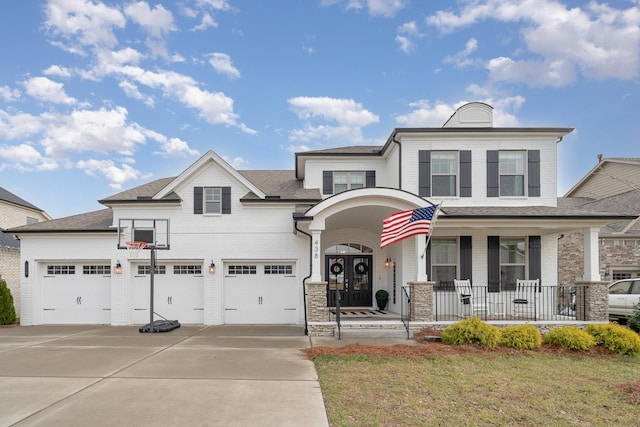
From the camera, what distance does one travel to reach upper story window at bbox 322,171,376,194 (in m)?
15.3

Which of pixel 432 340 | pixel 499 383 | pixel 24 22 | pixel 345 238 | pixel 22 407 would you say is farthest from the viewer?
pixel 345 238

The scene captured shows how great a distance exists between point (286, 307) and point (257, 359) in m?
5.22

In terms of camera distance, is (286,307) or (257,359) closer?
(257,359)

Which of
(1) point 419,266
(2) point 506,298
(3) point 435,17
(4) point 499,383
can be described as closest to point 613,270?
(2) point 506,298

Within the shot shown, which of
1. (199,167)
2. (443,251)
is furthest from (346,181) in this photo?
(199,167)

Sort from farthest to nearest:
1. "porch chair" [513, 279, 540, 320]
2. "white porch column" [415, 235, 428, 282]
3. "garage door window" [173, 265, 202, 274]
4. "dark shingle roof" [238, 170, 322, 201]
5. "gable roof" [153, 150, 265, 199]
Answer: "garage door window" [173, 265, 202, 274], "dark shingle roof" [238, 170, 322, 201], "gable roof" [153, 150, 265, 199], "porch chair" [513, 279, 540, 320], "white porch column" [415, 235, 428, 282]

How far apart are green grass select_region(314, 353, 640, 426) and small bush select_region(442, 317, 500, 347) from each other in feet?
2.31

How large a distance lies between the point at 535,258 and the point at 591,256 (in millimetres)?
1583

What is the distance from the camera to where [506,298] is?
42.6 ft

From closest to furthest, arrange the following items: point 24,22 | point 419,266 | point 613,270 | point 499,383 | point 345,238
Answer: point 499,383
point 419,266
point 24,22
point 345,238
point 613,270

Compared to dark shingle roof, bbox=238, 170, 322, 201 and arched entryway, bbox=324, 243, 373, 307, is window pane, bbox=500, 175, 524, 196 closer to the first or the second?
arched entryway, bbox=324, 243, 373, 307

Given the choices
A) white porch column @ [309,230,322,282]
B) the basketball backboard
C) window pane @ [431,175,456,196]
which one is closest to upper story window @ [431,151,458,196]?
window pane @ [431,175,456,196]

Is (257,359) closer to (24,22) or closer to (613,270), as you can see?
(24,22)

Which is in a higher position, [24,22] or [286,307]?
[24,22]
